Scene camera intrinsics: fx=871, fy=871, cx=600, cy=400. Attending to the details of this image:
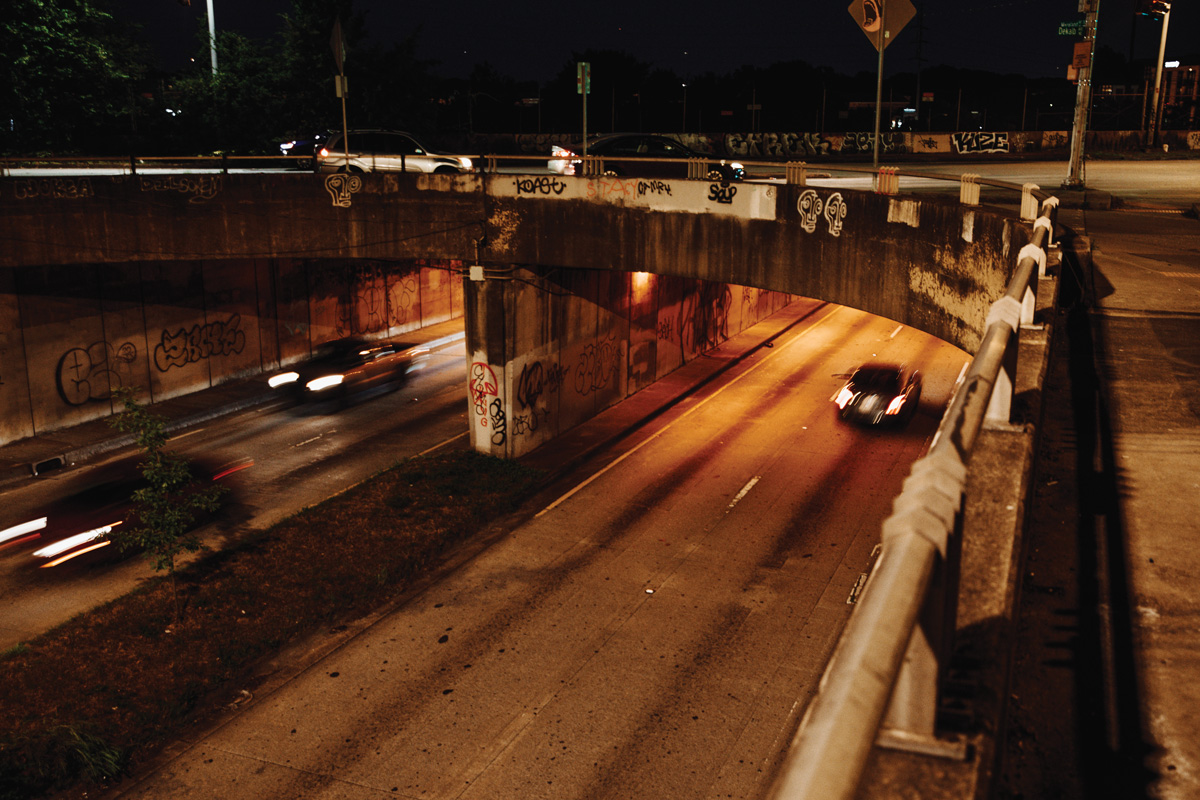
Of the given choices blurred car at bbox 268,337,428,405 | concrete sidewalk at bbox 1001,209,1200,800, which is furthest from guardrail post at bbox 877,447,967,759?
blurred car at bbox 268,337,428,405

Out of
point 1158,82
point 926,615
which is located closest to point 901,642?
point 926,615

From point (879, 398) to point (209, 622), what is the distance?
21.3m

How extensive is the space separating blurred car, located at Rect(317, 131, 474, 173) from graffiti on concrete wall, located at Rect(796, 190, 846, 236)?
1251 cm

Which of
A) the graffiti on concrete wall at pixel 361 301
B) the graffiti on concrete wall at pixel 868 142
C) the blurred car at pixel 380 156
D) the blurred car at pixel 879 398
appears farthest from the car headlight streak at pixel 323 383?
the graffiti on concrete wall at pixel 868 142

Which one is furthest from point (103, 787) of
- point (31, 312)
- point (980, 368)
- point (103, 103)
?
point (103, 103)

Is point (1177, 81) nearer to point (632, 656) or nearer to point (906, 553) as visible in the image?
point (632, 656)

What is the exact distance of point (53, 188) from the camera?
2317cm

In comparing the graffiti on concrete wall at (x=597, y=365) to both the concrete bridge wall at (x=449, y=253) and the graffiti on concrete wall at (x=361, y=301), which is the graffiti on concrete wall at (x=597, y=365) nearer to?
the concrete bridge wall at (x=449, y=253)

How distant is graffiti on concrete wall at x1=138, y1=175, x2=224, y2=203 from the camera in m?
24.1

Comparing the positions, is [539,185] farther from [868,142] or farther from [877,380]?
[868,142]

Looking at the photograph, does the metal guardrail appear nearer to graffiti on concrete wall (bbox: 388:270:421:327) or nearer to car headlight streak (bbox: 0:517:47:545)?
car headlight streak (bbox: 0:517:47:545)

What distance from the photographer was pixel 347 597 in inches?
742

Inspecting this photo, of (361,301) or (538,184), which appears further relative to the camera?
(361,301)

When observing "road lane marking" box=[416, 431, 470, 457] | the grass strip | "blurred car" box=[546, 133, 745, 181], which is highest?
"blurred car" box=[546, 133, 745, 181]
